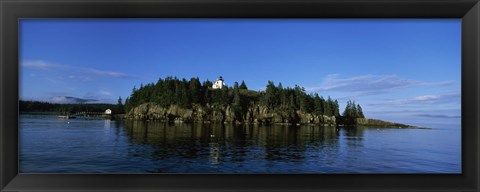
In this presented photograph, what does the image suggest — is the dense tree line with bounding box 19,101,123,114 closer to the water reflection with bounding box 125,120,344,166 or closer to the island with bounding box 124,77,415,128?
the island with bounding box 124,77,415,128

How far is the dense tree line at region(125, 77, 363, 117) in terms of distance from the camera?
26.0ft

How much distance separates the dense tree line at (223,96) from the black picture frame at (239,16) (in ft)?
15.9

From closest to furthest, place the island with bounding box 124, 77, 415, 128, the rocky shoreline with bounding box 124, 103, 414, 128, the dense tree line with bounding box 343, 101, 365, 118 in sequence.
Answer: the dense tree line with bounding box 343, 101, 365, 118 → the island with bounding box 124, 77, 415, 128 → the rocky shoreline with bounding box 124, 103, 414, 128

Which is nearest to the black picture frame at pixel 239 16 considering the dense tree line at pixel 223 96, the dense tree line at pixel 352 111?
the dense tree line at pixel 352 111

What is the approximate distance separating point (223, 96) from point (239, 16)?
9.25 meters

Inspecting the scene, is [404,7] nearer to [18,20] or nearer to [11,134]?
[18,20]

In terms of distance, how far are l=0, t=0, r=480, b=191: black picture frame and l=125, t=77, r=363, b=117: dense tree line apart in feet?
15.9

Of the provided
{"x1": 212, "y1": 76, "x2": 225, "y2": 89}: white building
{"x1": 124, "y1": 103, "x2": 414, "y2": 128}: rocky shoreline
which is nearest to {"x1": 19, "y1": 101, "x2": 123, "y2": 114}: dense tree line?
{"x1": 124, "y1": 103, "x2": 414, "y2": 128}: rocky shoreline

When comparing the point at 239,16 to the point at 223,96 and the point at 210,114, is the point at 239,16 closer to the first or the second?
the point at 210,114

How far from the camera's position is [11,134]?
2.26 metres

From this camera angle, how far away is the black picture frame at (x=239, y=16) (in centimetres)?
223

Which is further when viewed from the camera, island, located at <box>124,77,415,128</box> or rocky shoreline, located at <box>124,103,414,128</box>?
rocky shoreline, located at <box>124,103,414,128</box>

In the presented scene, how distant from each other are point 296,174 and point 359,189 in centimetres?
44

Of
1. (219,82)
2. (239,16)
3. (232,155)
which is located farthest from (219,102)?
(239,16)
